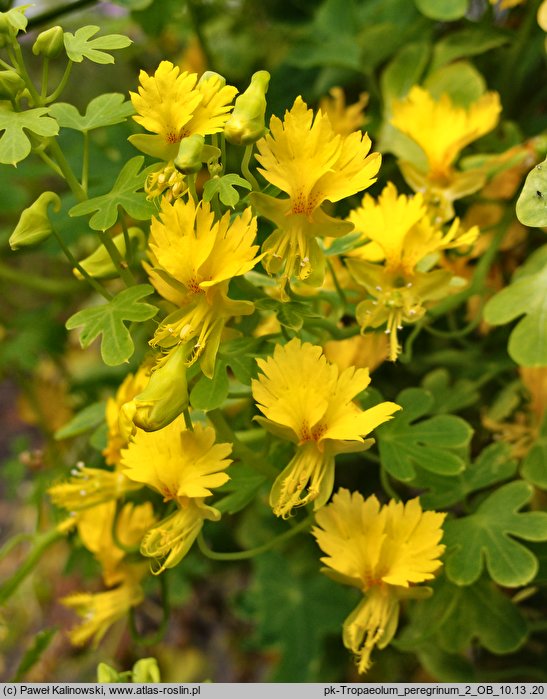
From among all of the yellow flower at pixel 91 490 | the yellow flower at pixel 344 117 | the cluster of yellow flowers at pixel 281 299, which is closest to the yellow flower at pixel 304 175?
the cluster of yellow flowers at pixel 281 299

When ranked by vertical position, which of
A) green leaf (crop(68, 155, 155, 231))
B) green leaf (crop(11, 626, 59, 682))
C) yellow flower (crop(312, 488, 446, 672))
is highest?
green leaf (crop(68, 155, 155, 231))

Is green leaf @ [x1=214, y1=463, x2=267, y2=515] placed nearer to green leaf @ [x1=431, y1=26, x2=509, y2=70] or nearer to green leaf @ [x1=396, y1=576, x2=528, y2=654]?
green leaf @ [x1=396, y1=576, x2=528, y2=654]

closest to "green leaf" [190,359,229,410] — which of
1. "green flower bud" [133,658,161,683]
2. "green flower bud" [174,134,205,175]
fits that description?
"green flower bud" [174,134,205,175]

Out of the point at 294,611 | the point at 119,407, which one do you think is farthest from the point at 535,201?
the point at 294,611

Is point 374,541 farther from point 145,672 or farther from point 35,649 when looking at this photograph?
point 35,649

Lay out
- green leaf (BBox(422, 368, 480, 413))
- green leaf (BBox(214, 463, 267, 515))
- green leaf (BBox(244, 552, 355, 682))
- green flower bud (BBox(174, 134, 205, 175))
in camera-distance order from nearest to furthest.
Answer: green flower bud (BBox(174, 134, 205, 175)), green leaf (BBox(214, 463, 267, 515)), green leaf (BBox(422, 368, 480, 413)), green leaf (BBox(244, 552, 355, 682))
